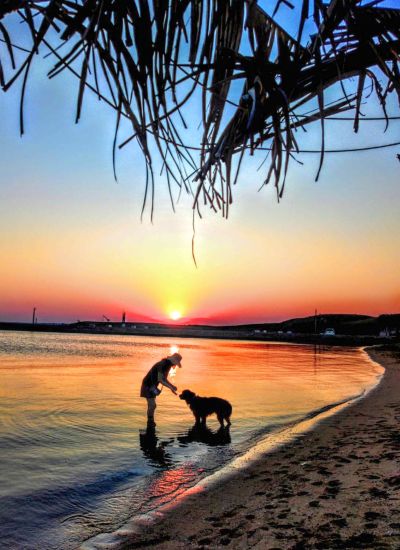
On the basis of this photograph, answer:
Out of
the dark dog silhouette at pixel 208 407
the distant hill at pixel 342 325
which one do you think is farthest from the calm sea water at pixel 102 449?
the distant hill at pixel 342 325

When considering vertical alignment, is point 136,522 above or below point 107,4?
below

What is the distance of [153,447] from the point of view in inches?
331

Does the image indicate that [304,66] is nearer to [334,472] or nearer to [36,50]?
[36,50]

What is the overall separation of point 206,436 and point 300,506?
15.4ft

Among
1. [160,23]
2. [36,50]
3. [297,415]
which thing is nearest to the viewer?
[36,50]

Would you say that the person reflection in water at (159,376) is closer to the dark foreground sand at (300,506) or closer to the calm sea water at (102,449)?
the calm sea water at (102,449)

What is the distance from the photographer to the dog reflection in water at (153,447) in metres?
7.49

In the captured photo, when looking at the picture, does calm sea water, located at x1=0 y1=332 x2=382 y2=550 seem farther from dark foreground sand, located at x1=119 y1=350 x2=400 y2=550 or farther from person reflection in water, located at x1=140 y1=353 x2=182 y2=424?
person reflection in water, located at x1=140 y1=353 x2=182 y2=424

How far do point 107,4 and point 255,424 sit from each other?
10.3m

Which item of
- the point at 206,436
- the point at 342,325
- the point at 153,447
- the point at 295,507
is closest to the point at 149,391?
the point at 153,447

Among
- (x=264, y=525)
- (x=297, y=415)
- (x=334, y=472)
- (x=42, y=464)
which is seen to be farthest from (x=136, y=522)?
(x=297, y=415)

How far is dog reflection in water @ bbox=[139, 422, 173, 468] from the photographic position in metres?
7.49

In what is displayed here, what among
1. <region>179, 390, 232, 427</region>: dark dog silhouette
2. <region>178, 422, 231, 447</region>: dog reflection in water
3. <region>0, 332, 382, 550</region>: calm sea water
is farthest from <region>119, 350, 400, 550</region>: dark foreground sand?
<region>179, 390, 232, 427</region>: dark dog silhouette

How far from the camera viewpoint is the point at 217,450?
26.7 ft
